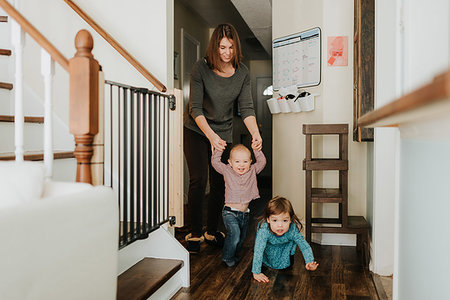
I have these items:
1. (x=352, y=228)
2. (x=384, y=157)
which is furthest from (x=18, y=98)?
(x=352, y=228)

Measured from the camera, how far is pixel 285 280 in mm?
2361

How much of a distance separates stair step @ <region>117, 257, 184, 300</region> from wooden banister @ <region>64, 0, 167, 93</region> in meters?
0.94

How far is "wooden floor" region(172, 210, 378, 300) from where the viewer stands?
2.13 meters

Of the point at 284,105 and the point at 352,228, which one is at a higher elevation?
the point at 284,105

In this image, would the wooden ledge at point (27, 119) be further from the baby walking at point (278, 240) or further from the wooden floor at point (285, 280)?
the baby walking at point (278, 240)

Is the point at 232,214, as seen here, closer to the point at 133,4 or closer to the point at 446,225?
the point at 133,4

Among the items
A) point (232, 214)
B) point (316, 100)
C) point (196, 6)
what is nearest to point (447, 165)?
point (232, 214)

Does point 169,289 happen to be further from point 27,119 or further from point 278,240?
point 27,119

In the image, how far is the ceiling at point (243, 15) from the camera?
4160mm

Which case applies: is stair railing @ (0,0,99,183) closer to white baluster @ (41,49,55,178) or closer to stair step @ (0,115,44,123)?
white baluster @ (41,49,55,178)

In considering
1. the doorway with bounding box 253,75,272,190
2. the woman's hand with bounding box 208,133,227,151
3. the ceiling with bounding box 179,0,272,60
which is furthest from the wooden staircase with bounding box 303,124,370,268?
Answer: the doorway with bounding box 253,75,272,190

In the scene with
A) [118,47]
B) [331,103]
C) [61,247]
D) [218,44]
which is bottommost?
[61,247]

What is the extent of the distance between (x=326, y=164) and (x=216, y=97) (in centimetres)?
92

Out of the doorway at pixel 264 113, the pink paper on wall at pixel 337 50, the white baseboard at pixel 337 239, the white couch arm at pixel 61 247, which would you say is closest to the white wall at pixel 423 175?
A: the white couch arm at pixel 61 247
